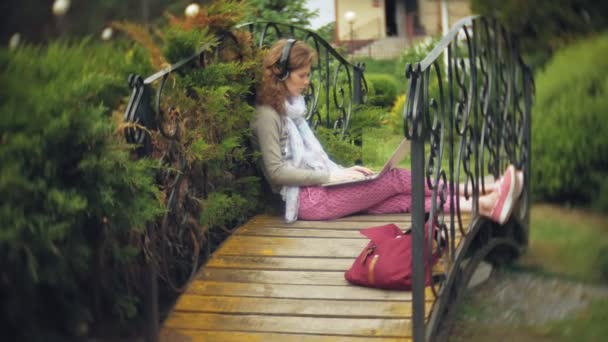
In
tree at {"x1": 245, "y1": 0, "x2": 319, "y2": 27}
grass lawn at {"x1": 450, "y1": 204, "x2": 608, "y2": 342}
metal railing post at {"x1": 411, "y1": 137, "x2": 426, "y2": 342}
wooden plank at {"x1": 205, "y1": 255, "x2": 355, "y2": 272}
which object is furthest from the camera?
tree at {"x1": 245, "y1": 0, "x2": 319, "y2": 27}

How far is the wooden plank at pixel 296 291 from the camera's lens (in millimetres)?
3941

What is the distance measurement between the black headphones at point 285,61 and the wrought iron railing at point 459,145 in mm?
809

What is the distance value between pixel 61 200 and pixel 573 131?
19.0 feet

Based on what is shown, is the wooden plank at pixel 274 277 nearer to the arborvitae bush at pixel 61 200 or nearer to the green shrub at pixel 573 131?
the arborvitae bush at pixel 61 200

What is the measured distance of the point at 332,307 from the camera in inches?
152

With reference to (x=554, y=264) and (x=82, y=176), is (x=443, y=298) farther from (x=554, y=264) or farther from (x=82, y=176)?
(x=554, y=264)

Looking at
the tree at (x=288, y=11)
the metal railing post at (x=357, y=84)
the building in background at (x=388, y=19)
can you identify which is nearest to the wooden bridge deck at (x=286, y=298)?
the metal railing post at (x=357, y=84)

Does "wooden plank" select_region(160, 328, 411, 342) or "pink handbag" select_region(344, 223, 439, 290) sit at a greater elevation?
"pink handbag" select_region(344, 223, 439, 290)

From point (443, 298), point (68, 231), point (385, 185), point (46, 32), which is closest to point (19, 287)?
point (68, 231)

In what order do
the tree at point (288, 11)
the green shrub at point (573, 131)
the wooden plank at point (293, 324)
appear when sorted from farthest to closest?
the tree at point (288, 11) < the green shrub at point (573, 131) < the wooden plank at point (293, 324)

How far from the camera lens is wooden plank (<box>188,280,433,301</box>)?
3.94m

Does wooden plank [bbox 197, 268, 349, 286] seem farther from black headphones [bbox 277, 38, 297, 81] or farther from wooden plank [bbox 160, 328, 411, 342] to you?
black headphones [bbox 277, 38, 297, 81]

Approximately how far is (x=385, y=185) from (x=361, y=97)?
1.79 m

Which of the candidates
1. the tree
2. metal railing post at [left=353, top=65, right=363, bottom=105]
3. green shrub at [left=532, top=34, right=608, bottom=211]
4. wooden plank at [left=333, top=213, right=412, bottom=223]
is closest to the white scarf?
wooden plank at [left=333, top=213, right=412, bottom=223]
